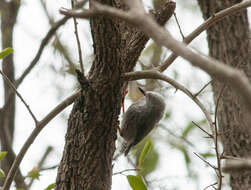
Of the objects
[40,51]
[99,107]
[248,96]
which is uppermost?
[40,51]

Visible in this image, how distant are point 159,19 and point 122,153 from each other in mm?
2249

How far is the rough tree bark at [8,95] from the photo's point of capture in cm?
471

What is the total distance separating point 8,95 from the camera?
552 cm

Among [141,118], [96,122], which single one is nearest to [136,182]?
[96,122]

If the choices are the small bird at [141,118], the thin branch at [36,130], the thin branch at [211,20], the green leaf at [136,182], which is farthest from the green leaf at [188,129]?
the thin branch at [36,130]

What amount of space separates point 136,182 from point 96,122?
62cm

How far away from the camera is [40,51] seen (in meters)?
5.15

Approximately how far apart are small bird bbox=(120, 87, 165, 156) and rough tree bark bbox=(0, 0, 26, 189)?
1.41m

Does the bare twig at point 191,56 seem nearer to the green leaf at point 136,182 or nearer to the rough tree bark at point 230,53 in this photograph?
the green leaf at point 136,182

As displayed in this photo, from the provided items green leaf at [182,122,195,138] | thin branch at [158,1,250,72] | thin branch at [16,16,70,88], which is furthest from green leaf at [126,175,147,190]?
green leaf at [182,122,195,138]

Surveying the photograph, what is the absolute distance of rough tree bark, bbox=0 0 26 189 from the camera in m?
4.71

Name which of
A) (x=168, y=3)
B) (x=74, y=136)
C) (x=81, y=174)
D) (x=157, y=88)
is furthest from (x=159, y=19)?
(x=157, y=88)

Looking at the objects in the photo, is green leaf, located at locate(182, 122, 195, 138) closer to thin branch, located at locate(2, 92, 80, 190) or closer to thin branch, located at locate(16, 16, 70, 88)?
thin branch, located at locate(16, 16, 70, 88)

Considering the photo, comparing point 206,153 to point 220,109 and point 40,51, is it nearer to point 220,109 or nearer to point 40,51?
point 220,109
